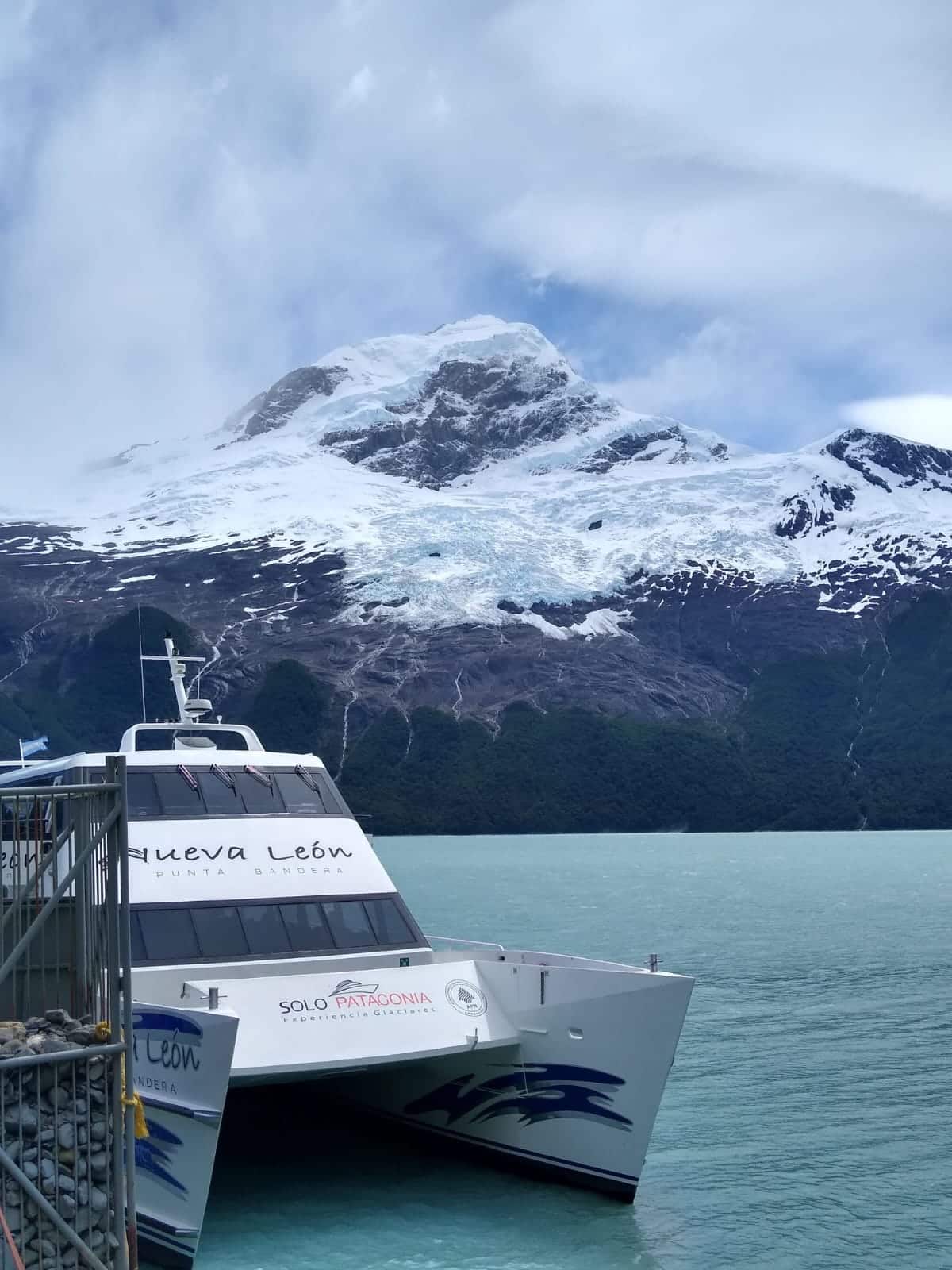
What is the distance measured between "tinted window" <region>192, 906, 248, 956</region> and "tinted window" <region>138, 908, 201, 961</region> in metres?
0.08

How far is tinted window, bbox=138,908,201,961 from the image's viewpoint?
48.3 ft

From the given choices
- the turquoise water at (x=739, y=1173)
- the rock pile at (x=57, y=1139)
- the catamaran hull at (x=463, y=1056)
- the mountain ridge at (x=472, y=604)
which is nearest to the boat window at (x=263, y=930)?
the catamaran hull at (x=463, y=1056)

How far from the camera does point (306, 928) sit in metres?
15.5

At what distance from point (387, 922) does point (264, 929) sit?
1.49 metres

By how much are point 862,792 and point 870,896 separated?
96.7m

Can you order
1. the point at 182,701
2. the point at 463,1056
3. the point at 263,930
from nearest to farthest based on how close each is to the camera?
1. the point at 463,1056
2. the point at 263,930
3. the point at 182,701

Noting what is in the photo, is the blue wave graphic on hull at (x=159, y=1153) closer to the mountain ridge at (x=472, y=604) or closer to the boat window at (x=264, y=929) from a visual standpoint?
the boat window at (x=264, y=929)

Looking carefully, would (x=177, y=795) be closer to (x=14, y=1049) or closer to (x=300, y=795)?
(x=300, y=795)

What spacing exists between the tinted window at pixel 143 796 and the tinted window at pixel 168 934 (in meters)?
1.36

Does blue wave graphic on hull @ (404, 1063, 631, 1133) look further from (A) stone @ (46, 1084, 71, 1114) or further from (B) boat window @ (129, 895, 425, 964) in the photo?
(A) stone @ (46, 1084, 71, 1114)

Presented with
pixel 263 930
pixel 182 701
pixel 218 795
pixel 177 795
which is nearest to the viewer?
pixel 263 930

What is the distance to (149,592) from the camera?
186 metres

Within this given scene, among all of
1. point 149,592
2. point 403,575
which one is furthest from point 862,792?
point 149,592

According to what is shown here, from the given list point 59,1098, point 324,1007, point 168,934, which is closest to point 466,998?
point 324,1007
